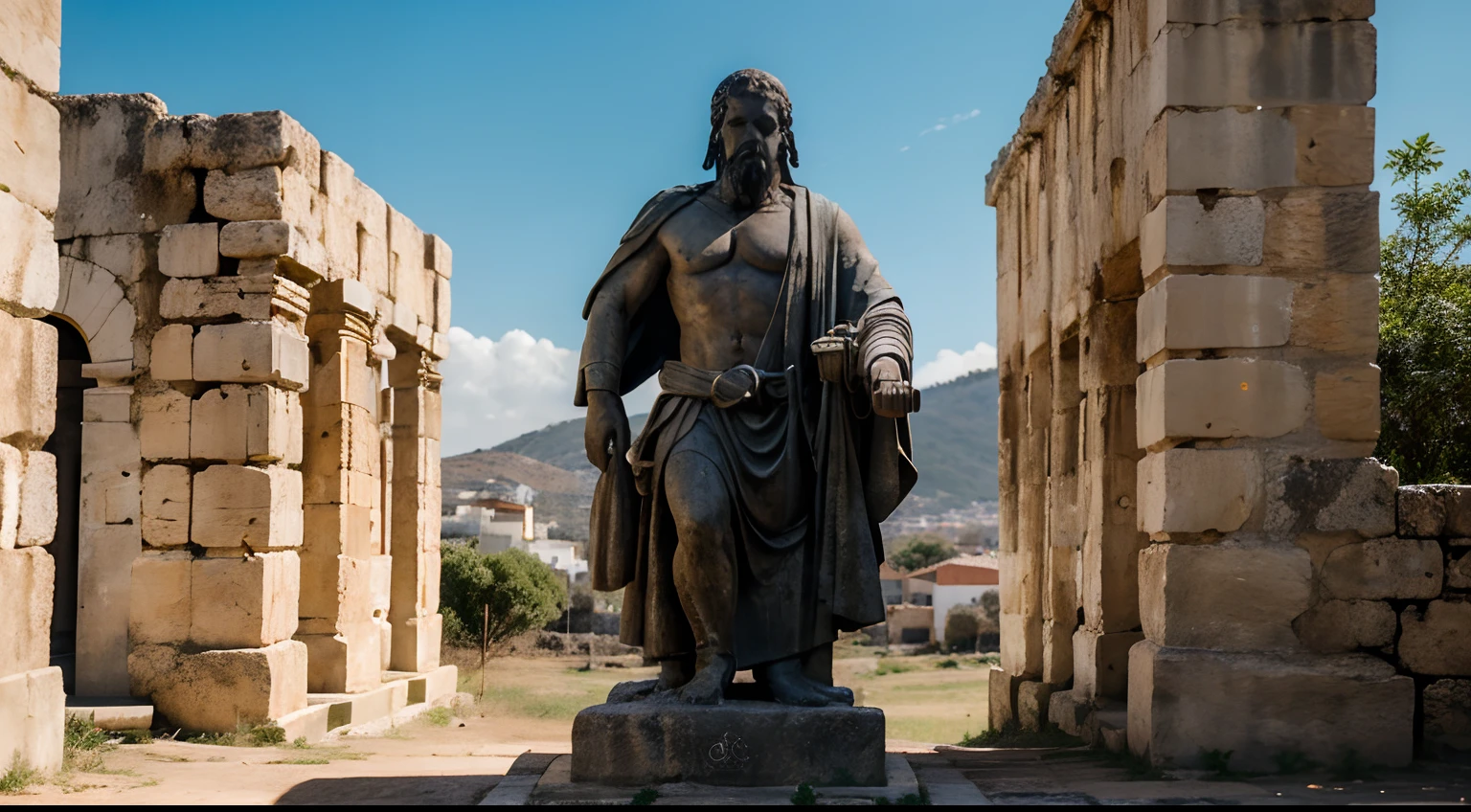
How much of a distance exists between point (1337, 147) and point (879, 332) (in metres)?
2.41

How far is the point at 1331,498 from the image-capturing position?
6051mm

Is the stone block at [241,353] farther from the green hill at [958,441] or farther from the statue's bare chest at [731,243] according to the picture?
the green hill at [958,441]

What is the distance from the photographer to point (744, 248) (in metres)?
5.68

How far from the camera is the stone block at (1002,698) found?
10.3 metres

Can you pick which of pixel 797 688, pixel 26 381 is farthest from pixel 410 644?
pixel 797 688

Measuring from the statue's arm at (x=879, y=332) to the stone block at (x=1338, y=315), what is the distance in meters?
1.91

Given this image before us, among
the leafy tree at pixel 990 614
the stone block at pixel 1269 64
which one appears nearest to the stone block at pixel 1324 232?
the stone block at pixel 1269 64

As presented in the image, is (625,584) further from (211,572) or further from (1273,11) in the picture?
(211,572)

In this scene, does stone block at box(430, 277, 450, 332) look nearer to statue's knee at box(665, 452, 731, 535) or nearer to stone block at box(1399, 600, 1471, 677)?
statue's knee at box(665, 452, 731, 535)

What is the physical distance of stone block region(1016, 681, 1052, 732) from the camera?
9.23 m

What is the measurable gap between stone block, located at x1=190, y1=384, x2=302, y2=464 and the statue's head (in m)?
4.84

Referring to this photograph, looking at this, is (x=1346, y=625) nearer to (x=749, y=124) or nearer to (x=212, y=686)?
(x=749, y=124)

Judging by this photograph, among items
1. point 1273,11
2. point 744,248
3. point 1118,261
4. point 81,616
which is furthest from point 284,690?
point 1273,11

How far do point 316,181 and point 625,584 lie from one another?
596cm
